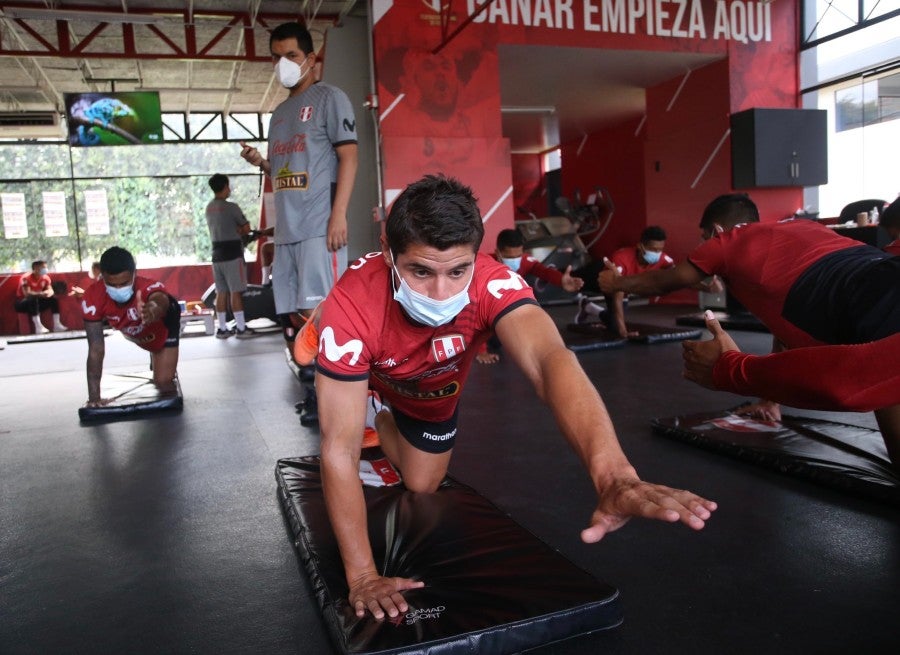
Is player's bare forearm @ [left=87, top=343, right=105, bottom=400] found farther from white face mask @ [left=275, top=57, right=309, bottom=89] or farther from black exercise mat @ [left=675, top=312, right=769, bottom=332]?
black exercise mat @ [left=675, top=312, right=769, bottom=332]

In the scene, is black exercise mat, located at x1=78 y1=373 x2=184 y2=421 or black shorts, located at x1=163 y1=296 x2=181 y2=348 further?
black shorts, located at x1=163 y1=296 x2=181 y2=348

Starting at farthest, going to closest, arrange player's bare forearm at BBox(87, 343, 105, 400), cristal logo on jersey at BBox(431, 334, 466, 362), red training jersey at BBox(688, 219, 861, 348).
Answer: player's bare forearm at BBox(87, 343, 105, 400) → red training jersey at BBox(688, 219, 861, 348) → cristal logo on jersey at BBox(431, 334, 466, 362)

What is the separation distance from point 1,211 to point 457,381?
44.7 feet

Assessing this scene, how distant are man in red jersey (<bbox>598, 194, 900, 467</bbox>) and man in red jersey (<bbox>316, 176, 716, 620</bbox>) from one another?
3.84ft

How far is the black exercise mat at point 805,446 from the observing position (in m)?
2.34

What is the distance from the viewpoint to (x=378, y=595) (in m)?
1.62

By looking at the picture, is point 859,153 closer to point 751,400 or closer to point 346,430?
point 751,400

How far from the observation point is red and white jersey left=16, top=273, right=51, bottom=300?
1179cm

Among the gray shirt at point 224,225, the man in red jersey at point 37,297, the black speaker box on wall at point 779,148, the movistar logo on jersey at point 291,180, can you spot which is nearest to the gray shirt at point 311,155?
the movistar logo on jersey at point 291,180

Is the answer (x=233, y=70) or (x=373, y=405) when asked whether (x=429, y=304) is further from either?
(x=233, y=70)

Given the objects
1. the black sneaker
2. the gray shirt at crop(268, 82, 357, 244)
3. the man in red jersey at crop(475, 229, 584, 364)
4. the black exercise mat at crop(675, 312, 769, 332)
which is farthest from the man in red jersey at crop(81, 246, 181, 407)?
the black exercise mat at crop(675, 312, 769, 332)

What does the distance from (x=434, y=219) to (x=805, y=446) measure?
76.1 inches

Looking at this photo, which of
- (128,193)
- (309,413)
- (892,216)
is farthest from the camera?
(128,193)

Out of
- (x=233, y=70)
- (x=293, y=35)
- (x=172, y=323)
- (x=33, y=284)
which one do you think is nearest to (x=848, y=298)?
(x=293, y=35)
